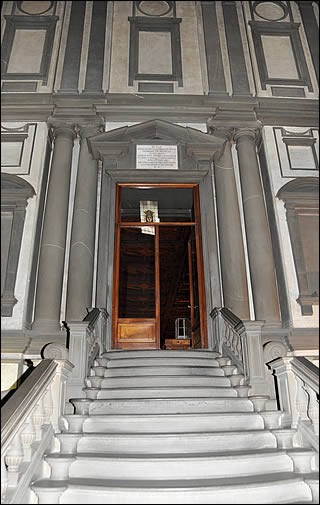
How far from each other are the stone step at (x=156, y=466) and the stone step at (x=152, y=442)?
0.57ft

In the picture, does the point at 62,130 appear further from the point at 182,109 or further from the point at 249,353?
the point at 249,353

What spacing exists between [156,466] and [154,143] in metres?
5.28

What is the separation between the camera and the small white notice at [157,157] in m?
6.76

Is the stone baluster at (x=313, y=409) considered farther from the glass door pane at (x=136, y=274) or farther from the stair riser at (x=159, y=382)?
the glass door pane at (x=136, y=274)

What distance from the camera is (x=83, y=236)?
19.9 feet

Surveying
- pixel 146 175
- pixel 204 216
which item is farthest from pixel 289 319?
pixel 146 175

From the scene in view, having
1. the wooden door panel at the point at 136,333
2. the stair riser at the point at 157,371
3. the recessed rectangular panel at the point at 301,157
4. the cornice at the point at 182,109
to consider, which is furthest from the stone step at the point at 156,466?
the cornice at the point at 182,109

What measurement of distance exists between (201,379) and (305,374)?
1.42m

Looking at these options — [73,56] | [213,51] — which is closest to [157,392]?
[73,56]

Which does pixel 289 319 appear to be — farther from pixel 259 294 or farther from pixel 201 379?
pixel 201 379

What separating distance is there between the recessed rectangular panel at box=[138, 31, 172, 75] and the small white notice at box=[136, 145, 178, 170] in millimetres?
1543

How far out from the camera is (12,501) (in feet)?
6.93

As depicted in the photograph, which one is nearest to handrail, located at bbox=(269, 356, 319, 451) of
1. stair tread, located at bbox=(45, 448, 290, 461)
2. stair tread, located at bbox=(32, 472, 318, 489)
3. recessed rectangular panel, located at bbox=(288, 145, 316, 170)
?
stair tread, located at bbox=(45, 448, 290, 461)

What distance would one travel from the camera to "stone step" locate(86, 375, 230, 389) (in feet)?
13.5
